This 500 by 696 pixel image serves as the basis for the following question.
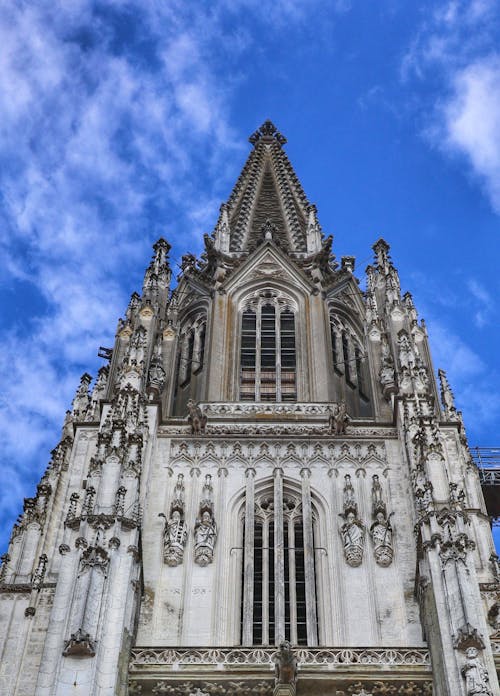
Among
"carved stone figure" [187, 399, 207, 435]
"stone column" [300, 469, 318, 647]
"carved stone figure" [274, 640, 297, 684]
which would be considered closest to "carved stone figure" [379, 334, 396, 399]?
"stone column" [300, 469, 318, 647]

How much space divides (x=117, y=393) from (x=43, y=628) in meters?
7.23

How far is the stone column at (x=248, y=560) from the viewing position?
23688 mm

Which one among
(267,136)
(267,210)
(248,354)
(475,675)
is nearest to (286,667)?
(475,675)

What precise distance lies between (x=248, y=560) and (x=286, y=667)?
4261 mm

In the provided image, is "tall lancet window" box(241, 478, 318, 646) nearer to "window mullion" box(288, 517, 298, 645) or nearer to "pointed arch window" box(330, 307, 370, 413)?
"window mullion" box(288, 517, 298, 645)


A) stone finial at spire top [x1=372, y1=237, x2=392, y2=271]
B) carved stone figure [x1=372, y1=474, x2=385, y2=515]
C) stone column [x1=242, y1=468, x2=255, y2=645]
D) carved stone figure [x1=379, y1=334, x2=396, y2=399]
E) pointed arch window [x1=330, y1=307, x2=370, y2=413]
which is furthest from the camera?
stone finial at spire top [x1=372, y1=237, x2=392, y2=271]

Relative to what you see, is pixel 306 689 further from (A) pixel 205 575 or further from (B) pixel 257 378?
(B) pixel 257 378

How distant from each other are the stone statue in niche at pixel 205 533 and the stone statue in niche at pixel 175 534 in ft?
1.03

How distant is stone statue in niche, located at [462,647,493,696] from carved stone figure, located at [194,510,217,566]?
→ 6.71m

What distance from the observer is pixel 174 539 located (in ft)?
83.6

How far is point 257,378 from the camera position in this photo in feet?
111

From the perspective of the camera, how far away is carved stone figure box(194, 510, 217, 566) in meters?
25.2

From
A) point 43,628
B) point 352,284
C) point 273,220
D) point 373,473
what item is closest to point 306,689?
point 43,628

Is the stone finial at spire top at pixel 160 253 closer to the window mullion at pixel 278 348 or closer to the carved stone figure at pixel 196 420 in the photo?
the window mullion at pixel 278 348
